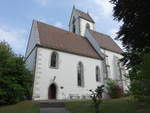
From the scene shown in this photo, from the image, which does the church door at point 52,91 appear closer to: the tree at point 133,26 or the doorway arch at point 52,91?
the doorway arch at point 52,91

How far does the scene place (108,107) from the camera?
11570 mm

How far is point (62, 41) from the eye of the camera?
24078 mm

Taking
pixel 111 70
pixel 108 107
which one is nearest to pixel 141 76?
pixel 108 107

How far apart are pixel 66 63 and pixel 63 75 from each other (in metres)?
1.75

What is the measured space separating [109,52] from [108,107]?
17.6m

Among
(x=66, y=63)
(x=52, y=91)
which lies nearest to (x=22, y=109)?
(x=52, y=91)

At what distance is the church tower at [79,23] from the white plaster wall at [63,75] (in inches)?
467

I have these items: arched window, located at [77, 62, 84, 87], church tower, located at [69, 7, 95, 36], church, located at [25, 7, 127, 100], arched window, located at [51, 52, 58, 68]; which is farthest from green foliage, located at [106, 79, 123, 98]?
church tower, located at [69, 7, 95, 36]

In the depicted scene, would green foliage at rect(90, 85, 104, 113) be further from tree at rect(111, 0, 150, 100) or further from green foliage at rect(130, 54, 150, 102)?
green foliage at rect(130, 54, 150, 102)

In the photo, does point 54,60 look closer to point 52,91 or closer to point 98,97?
point 52,91

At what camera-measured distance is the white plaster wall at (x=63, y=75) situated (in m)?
19.0

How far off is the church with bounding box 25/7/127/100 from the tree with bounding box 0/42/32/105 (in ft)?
6.70

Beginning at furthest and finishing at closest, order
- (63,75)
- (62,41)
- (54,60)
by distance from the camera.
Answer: (62,41) → (54,60) → (63,75)

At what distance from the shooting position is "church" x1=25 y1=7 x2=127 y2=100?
64.6ft
